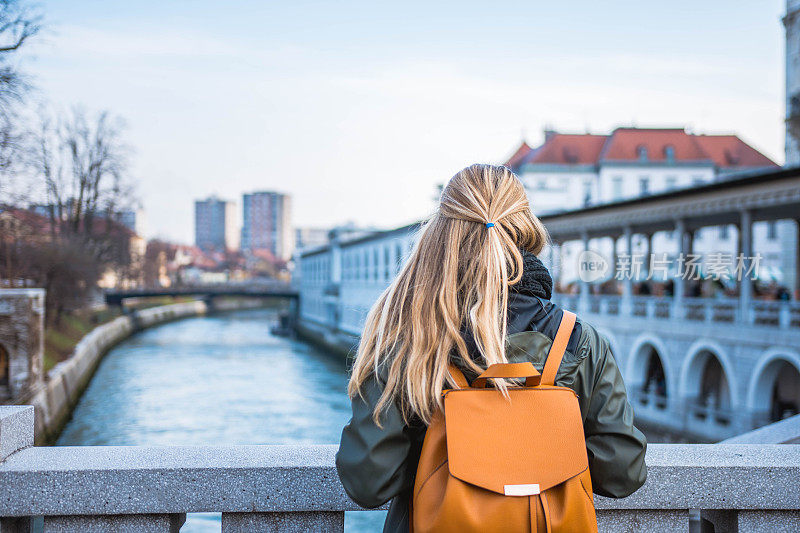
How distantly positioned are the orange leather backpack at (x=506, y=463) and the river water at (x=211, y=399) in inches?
343

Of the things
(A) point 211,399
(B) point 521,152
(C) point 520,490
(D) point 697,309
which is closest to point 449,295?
(C) point 520,490

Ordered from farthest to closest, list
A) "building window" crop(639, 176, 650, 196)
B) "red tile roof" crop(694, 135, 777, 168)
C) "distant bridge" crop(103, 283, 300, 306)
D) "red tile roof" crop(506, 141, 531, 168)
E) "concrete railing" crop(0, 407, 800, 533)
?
1. "red tile roof" crop(506, 141, 531, 168)
2. "red tile roof" crop(694, 135, 777, 168)
3. "distant bridge" crop(103, 283, 300, 306)
4. "building window" crop(639, 176, 650, 196)
5. "concrete railing" crop(0, 407, 800, 533)

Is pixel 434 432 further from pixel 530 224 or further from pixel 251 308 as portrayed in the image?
pixel 251 308

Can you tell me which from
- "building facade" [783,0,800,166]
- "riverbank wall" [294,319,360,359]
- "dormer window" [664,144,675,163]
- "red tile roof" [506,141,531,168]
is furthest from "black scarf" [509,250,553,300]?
"red tile roof" [506,141,531,168]

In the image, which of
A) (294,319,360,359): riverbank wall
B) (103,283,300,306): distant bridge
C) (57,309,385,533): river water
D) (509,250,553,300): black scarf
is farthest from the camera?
(103,283,300,306): distant bridge

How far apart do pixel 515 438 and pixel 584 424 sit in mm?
283

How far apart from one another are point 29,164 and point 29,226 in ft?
15.3

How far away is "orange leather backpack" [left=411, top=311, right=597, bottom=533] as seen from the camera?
156cm

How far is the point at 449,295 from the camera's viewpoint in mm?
1720

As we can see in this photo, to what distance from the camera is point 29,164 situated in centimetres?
1781

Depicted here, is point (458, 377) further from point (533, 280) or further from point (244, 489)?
point (244, 489)

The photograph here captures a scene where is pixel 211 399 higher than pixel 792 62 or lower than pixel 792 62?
lower

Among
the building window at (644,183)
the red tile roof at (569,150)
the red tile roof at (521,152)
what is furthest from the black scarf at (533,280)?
the red tile roof at (521,152)

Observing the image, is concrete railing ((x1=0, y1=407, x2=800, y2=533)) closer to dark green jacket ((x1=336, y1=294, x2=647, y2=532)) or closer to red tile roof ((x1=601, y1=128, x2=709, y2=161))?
dark green jacket ((x1=336, y1=294, x2=647, y2=532))
